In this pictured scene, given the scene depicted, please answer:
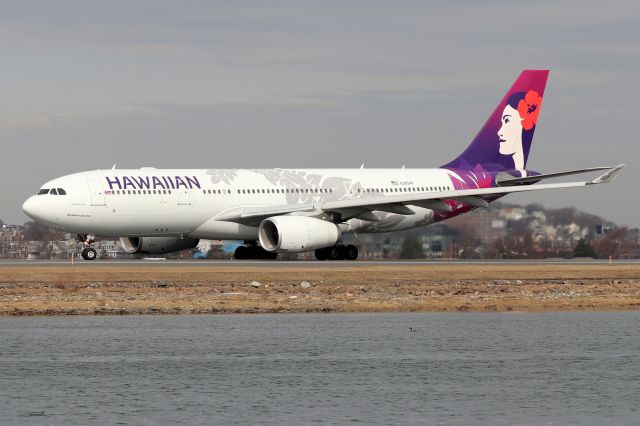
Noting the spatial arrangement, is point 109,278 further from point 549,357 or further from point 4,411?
point 4,411

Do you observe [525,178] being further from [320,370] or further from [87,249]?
[320,370]

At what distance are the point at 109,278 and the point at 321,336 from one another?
15.6 metres

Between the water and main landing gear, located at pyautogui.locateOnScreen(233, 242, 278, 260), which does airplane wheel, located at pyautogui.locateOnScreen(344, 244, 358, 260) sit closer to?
main landing gear, located at pyautogui.locateOnScreen(233, 242, 278, 260)

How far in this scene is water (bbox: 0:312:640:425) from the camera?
1806cm

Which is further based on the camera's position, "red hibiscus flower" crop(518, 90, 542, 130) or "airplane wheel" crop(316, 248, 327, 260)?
"red hibiscus flower" crop(518, 90, 542, 130)

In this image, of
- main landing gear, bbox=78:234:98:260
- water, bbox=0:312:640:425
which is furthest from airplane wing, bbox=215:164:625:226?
water, bbox=0:312:640:425

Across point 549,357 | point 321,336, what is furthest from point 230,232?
point 549,357

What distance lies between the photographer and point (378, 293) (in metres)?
38.8

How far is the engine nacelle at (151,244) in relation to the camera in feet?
191

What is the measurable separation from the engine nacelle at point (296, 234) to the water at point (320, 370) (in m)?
19.0

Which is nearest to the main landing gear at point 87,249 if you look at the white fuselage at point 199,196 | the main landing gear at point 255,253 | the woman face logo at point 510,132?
the white fuselage at point 199,196

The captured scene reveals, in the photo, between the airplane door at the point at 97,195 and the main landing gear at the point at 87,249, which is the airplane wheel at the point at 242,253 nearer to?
the main landing gear at the point at 87,249

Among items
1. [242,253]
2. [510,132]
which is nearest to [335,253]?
[242,253]

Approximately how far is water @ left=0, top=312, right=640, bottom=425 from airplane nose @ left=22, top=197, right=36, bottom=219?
20215mm
